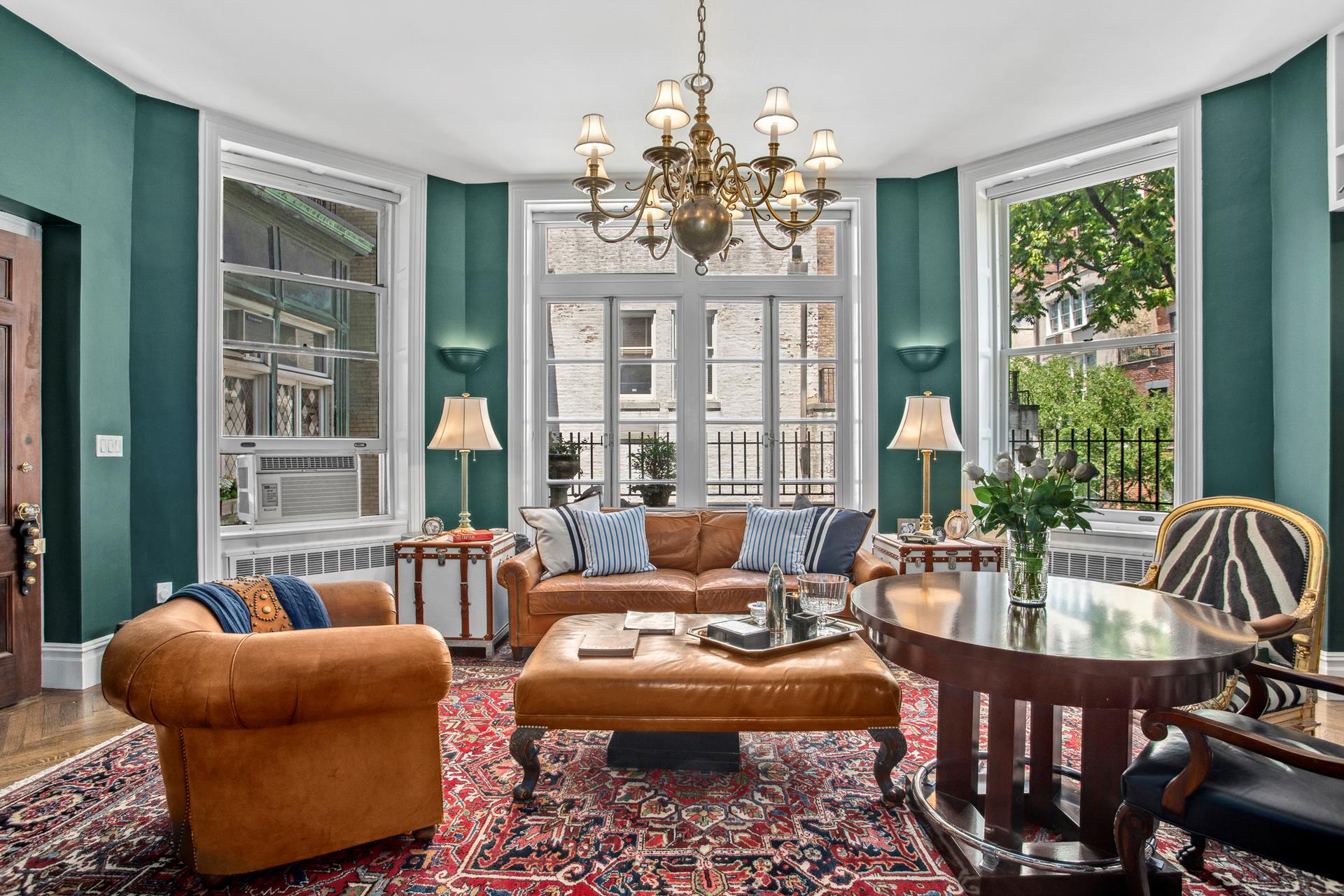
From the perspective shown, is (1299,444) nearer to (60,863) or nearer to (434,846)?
(434,846)

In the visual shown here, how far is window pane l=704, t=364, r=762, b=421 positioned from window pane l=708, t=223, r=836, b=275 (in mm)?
670

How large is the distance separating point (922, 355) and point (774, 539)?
159 centimetres

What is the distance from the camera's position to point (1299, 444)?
3.34 metres

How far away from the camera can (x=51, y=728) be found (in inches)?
114

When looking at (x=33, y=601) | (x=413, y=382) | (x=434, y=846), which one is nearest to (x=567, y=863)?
(x=434, y=846)

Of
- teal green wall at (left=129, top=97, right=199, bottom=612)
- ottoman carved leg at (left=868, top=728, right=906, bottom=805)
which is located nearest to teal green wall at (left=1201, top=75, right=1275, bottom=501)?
ottoman carved leg at (left=868, top=728, right=906, bottom=805)

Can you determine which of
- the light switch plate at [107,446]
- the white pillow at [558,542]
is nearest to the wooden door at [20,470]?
the light switch plate at [107,446]

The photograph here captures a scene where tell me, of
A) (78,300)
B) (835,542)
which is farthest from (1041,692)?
(78,300)

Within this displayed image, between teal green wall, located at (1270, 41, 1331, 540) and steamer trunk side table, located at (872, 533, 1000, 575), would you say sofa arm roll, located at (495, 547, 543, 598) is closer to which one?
steamer trunk side table, located at (872, 533, 1000, 575)

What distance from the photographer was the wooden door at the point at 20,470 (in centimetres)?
318

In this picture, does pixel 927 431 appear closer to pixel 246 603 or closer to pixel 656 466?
pixel 656 466

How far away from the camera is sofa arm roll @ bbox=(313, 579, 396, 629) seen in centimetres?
248

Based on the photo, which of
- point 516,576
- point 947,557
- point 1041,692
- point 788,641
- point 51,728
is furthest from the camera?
point 947,557

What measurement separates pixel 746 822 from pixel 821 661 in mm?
551
